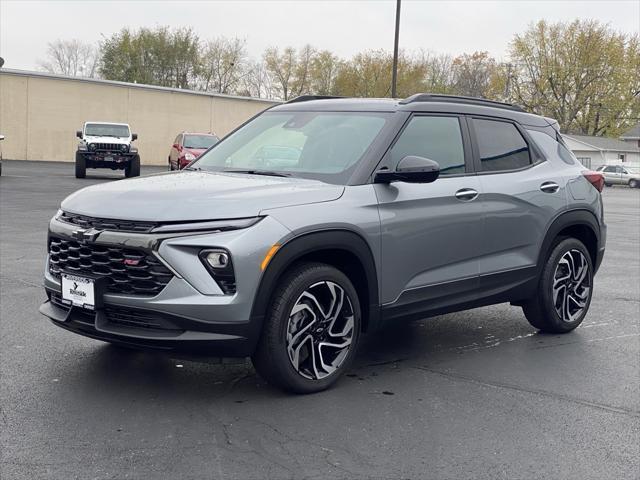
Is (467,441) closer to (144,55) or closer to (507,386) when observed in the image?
(507,386)

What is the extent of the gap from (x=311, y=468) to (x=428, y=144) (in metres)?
2.67

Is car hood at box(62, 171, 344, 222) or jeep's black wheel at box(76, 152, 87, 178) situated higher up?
car hood at box(62, 171, 344, 222)

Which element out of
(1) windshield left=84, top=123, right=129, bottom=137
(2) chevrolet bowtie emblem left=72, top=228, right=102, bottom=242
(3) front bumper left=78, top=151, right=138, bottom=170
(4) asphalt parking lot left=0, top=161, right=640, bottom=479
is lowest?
(4) asphalt parking lot left=0, top=161, right=640, bottom=479

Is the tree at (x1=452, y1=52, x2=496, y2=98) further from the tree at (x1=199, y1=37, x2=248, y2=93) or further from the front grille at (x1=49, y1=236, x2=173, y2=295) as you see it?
the front grille at (x1=49, y1=236, x2=173, y2=295)

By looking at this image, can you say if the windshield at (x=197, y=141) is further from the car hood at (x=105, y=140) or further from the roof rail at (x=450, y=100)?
the roof rail at (x=450, y=100)

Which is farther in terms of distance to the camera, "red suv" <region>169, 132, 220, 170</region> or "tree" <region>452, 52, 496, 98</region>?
"tree" <region>452, 52, 496, 98</region>

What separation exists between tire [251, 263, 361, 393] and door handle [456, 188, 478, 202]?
46.0 inches

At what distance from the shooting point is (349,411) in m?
4.63

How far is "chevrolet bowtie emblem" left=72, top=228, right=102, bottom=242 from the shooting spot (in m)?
4.52

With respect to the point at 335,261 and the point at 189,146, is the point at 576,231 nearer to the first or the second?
the point at 335,261

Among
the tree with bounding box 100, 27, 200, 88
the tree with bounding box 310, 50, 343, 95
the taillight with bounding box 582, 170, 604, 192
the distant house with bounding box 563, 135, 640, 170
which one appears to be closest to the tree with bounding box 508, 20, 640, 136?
the distant house with bounding box 563, 135, 640, 170

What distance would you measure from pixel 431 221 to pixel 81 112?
131ft

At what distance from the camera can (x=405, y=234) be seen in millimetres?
5254

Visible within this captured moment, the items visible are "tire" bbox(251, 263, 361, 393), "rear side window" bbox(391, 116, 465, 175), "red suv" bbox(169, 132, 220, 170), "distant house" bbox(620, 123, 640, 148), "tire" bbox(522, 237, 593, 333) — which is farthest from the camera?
"distant house" bbox(620, 123, 640, 148)
